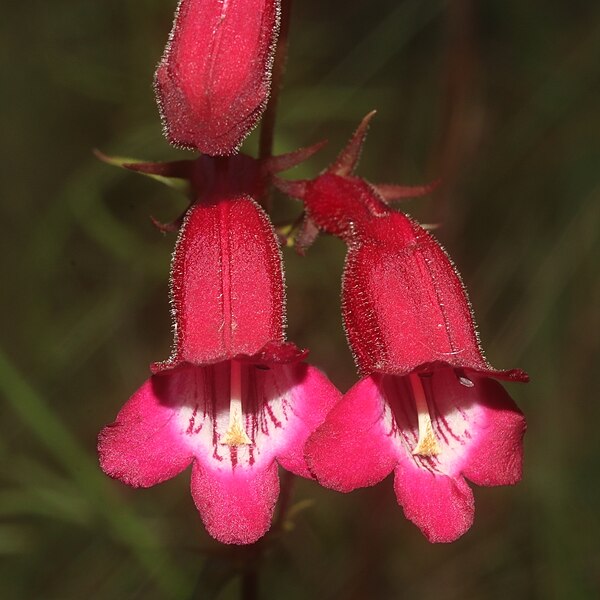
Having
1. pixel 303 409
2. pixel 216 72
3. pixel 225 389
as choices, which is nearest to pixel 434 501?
pixel 303 409

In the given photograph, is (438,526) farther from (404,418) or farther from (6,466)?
(6,466)

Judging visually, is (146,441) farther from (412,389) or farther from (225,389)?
(412,389)

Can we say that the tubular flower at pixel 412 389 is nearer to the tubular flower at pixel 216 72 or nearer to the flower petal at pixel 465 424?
the flower petal at pixel 465 424

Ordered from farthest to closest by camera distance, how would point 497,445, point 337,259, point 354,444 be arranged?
point 337,259, point 497,445, point 354,444

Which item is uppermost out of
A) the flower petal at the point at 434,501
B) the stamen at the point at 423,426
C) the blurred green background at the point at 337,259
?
the stamen at the point at 423,426

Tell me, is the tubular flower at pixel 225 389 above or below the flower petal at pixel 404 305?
below

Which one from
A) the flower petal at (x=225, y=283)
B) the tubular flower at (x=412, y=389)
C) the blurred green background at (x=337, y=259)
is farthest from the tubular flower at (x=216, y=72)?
the blurred green background at (x=337, y=259)
